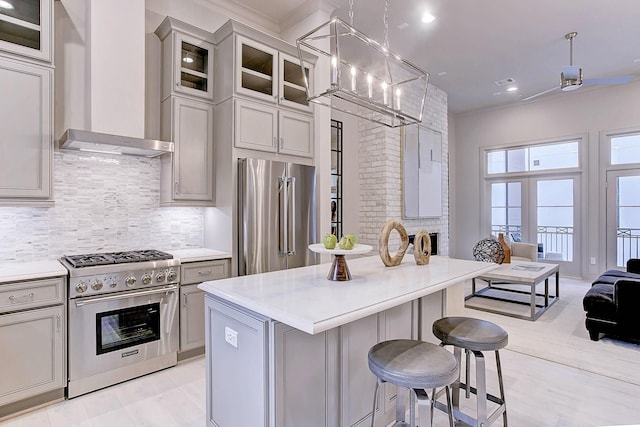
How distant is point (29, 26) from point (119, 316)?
2.25m

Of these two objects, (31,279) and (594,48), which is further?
(594,48)

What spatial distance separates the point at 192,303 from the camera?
9.84 ft

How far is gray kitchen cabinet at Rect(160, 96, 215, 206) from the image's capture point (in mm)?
3168

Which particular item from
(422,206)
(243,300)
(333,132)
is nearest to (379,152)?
(333,132)

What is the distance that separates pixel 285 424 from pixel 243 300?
585 millimetres

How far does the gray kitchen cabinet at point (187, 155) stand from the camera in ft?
10.4

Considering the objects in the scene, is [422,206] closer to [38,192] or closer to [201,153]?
[201,153]

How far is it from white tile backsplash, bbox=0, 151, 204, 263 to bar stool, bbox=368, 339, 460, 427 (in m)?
2.64

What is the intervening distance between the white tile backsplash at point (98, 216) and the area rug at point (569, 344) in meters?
3.57

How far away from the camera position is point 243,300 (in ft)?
4.98

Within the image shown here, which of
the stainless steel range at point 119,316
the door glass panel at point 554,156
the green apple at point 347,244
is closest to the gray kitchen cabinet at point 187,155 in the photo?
the stainless steel range at point 119,316

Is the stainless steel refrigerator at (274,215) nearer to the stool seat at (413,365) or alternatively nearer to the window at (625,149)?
the stool seat at (413,365)

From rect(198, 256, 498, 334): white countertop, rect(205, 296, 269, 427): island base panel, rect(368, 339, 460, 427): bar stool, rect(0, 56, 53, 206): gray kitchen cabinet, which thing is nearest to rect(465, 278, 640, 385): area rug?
rect(198, 256, 498, 334): white countertop

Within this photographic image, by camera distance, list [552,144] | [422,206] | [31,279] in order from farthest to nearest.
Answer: [552,144], [422,206], [31,279]
